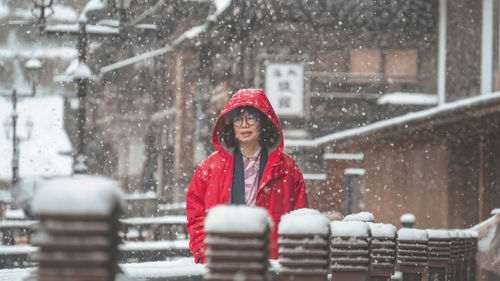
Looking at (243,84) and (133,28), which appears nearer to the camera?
(133,28)

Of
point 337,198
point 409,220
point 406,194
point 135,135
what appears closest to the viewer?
point 409,220

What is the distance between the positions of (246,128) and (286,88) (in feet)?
56.9

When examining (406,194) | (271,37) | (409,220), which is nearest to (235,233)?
(409,220)

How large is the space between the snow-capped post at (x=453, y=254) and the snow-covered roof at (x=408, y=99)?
18.3 meters

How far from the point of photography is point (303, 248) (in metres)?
3.41

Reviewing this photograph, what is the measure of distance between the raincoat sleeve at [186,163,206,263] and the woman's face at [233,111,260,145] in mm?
344

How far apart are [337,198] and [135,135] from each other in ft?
71.3

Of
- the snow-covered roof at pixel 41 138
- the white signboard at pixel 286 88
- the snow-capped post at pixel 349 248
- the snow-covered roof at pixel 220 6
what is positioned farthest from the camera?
the snow-covered roof at pixel 41 138

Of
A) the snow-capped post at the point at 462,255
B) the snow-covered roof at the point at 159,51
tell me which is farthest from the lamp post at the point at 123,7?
the snow-covered roof at the point at 159,51

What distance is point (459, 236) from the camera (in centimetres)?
569

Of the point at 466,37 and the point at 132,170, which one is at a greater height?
the point at 466,37

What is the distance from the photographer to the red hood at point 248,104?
5352mm

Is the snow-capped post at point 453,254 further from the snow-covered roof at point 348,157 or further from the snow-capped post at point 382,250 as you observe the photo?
the snow-covered roof at point 348,157

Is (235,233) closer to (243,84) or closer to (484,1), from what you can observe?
(484,1)
